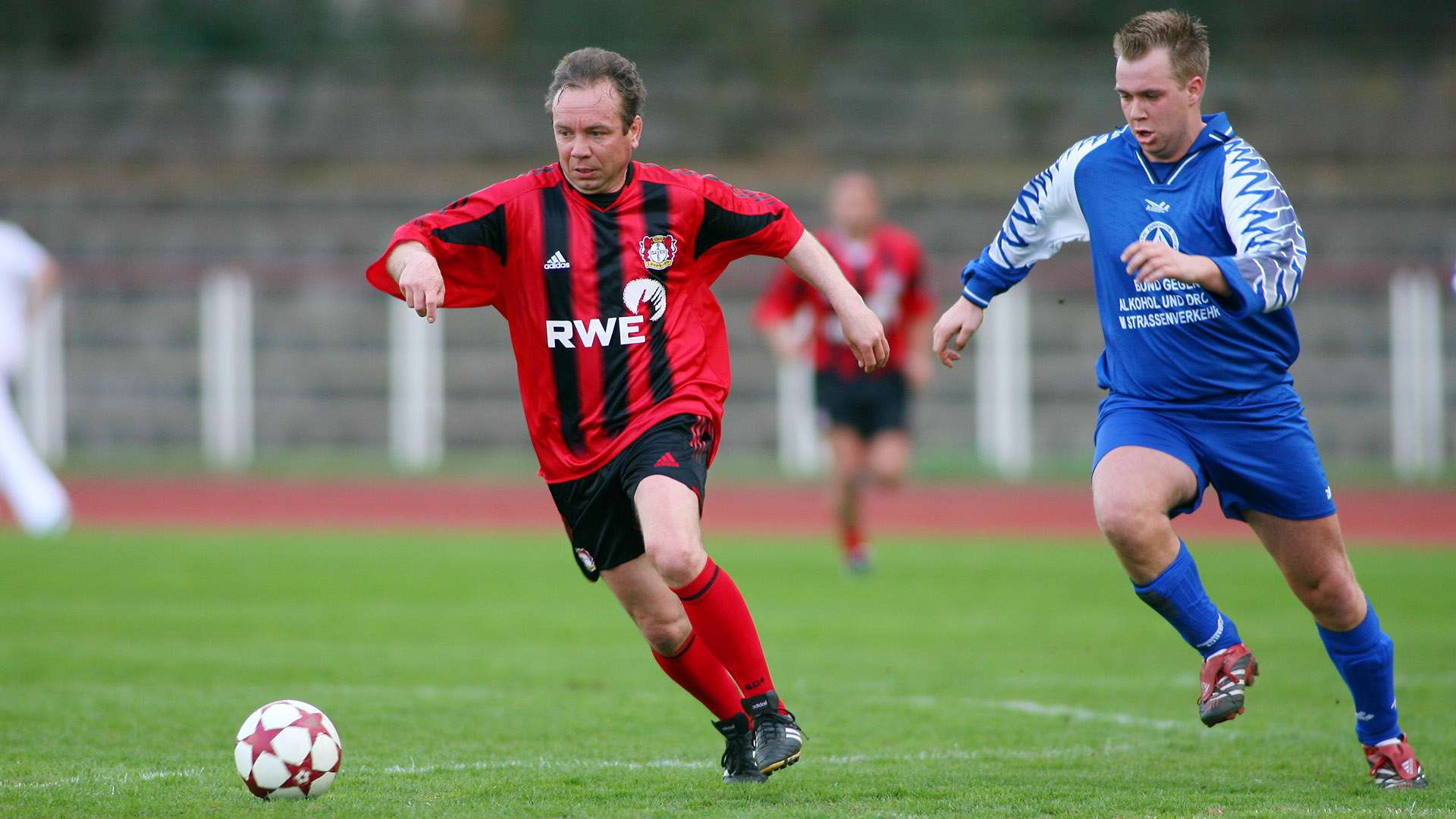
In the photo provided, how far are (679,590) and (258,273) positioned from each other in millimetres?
18023

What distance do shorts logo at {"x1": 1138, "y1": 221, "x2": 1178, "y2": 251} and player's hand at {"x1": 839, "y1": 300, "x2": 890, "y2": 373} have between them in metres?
0.83

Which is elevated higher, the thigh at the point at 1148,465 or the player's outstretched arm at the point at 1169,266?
the player's outstretched arm at the point at 1169,266

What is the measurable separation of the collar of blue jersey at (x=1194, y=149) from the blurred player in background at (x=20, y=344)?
9.34 metres

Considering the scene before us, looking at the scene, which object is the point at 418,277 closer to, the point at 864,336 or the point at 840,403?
the point at 864,336

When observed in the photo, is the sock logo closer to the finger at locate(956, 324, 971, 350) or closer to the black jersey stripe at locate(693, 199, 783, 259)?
the finger at locate(956, 324, 971, 350)

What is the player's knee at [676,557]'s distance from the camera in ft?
15.1

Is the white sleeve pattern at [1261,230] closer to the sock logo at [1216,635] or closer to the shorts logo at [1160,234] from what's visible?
the shorts logo at [1160,234]

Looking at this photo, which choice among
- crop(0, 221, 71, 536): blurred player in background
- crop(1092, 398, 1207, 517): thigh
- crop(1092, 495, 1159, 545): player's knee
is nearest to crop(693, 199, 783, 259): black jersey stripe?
crop(1092, 398, 1207, 517): thigh

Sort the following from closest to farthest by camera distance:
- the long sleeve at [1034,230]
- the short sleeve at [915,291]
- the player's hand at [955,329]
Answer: the long sleeve at [1034,230] < the player's hand at [955,329] < the short sleeve at [915,291]

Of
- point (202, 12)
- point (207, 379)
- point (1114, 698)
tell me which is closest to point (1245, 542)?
point (1114, 698)

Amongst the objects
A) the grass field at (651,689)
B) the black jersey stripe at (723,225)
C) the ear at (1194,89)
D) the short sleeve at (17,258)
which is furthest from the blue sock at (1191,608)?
the short sleeve at (17,258)

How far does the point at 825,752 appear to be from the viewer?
5.56m

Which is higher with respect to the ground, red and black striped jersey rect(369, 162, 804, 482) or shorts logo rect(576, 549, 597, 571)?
red and black striped jersey rect(369, 162, 804, 482)

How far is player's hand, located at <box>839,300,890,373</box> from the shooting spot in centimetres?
492
